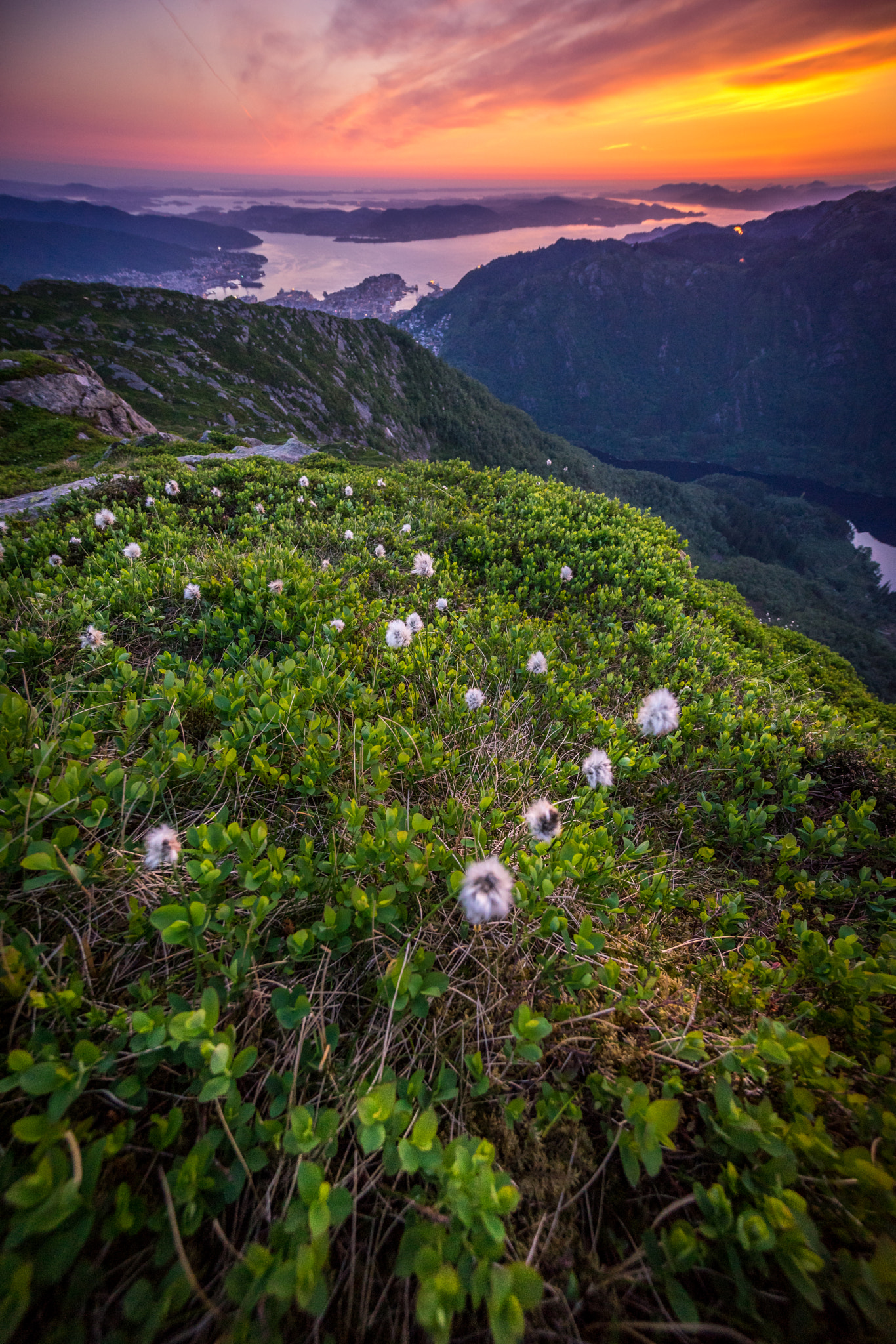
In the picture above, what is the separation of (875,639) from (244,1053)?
135 metres

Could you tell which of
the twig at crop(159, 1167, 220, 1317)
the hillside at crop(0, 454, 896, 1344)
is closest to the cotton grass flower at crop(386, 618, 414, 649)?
the hillside at crop(0, 454, 896, 1344)

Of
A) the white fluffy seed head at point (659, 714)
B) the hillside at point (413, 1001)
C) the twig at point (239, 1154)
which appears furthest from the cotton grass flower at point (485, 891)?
the white fluffy seed head at point (659, 714)

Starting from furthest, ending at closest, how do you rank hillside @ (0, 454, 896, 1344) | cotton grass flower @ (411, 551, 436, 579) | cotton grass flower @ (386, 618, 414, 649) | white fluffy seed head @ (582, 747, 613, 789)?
cotton grass flower @ (411, 551, 436, 579) → cotton grass flower @ (386, 618, 414, 649) → white fluffy seed head @ (582, 747, 613, 789) → hillside @ (0, 454, 896, 1344)

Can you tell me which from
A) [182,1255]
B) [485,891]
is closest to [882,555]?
[485,891]

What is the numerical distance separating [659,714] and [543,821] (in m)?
1.42

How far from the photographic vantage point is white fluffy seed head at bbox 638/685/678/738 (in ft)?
11.3

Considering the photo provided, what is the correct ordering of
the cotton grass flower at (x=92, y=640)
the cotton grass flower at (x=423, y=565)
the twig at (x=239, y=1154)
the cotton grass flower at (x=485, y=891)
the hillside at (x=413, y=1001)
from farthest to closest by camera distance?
the cotton grass flower at (x=423, y=565), the cotton grass flower at (x=92, y=640), the cotton grass flower at (x=485, y=891), the twig at (x=239, y=1154), the hillside at (x=413, y=1001)

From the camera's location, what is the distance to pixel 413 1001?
1969 mm

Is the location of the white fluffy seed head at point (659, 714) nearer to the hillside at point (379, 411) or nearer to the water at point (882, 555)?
the hillside at point (379, 411)

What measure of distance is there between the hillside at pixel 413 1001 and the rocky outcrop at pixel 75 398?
42.3 m

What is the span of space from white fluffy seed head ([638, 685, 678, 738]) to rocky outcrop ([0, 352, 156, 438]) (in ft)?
142

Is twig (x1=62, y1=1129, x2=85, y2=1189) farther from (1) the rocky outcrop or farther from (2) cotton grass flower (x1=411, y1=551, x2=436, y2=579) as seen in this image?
(1) the rocky outcrop

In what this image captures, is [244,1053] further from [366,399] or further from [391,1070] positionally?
[366,399]

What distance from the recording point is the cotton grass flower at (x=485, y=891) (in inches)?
82.9
